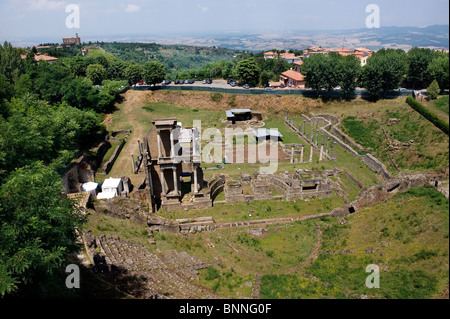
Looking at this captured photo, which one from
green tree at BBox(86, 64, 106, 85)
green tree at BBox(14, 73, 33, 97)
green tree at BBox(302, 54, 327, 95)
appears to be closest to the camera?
green tree at BBox(14, 73, 33, 97)

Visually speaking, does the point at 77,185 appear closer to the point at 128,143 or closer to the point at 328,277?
the point at 128,143

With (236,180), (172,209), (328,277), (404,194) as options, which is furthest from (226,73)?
(328,277)

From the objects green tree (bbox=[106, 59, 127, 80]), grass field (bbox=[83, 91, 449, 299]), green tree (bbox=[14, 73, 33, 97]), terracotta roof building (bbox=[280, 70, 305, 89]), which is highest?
green tree (bbox=[106, 59, 127, 80])

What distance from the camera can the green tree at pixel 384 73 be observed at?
53.9 meters

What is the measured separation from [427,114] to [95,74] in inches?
2756

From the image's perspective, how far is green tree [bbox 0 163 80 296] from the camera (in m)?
13.6

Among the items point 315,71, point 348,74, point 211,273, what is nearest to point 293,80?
point 315,71

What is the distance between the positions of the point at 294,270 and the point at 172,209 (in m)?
14.5

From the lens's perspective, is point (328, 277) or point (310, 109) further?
point (310, 109)

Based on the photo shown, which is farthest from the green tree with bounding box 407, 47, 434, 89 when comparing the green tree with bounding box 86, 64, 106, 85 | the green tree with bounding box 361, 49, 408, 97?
the green tree with bounding box 86, 64, 106, 85

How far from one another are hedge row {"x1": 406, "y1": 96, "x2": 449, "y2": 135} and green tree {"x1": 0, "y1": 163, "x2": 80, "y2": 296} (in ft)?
128

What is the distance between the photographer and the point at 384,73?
179ft

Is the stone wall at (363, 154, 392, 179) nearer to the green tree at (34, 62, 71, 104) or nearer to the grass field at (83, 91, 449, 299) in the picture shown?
the grass field at (83, 91, 449, 299)

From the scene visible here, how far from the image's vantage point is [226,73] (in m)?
88.4
